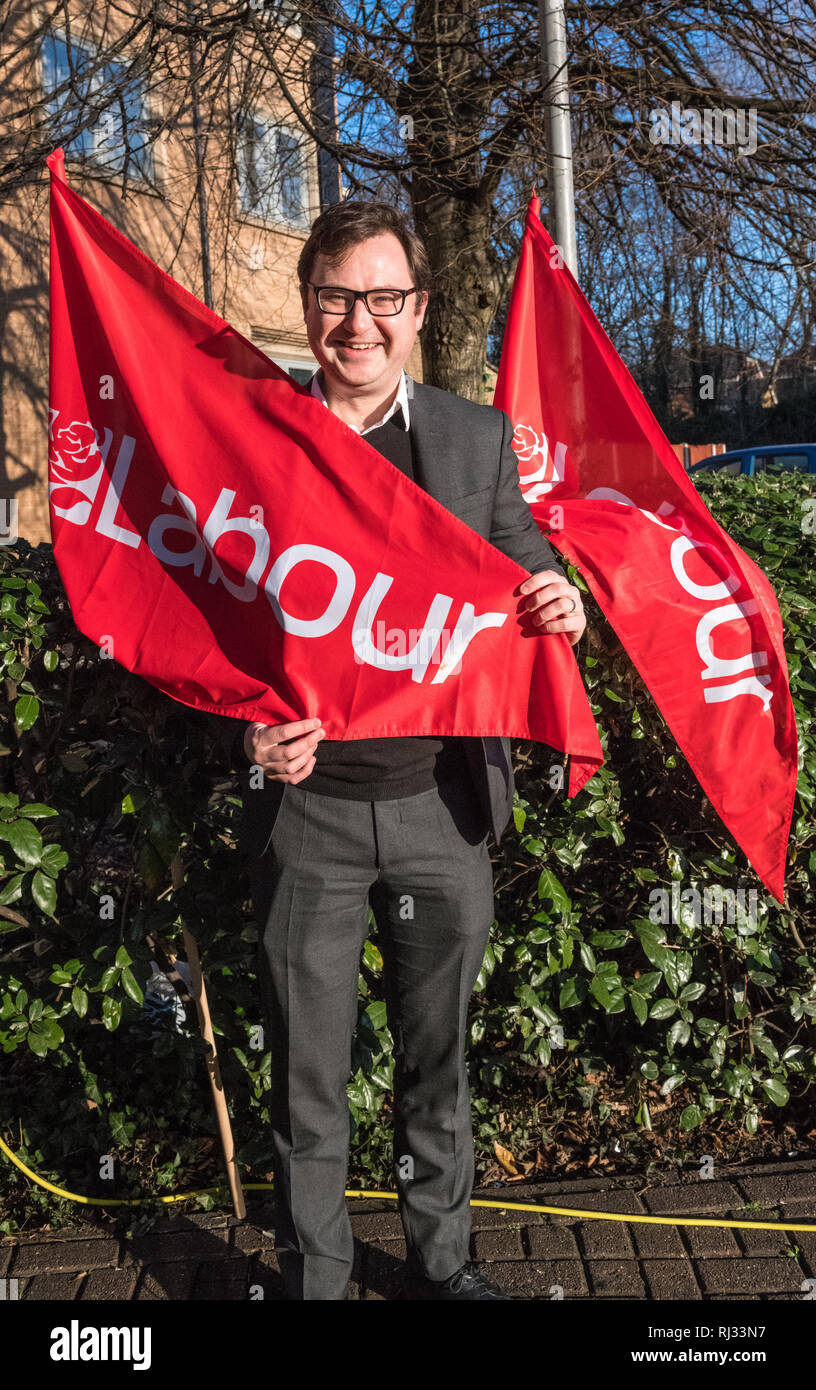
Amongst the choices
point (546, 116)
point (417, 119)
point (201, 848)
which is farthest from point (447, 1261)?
point (417, 119)

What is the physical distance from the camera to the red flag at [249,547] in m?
2.50

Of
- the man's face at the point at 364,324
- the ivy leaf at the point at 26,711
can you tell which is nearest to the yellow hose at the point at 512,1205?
the ivy leaf at the point at 26,711

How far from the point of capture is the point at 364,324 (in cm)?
237

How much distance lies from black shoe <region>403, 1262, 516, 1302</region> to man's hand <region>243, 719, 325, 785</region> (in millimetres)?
1307

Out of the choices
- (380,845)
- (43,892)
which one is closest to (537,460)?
(380,845)

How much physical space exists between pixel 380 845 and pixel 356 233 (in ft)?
4.19

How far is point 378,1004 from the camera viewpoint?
10.7 feet

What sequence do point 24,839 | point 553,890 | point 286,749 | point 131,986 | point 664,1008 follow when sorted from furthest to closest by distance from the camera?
point 664,1008
point 553,890
point 131,986
point 24,839
point 286,749

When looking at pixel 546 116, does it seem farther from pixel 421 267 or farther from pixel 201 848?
pixel 201 848

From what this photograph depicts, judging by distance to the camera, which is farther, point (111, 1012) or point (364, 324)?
point (111, 1012)

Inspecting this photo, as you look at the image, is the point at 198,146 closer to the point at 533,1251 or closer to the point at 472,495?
the point at 472,495

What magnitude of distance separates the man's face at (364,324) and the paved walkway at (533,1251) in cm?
224

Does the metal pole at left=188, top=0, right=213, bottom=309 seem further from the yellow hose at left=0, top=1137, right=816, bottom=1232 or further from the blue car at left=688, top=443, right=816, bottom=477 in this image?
the blue car at left=688, top=443, right=816, bottom=477

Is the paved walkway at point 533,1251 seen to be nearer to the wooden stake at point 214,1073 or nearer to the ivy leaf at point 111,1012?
the wooden stake at point 214,1073
